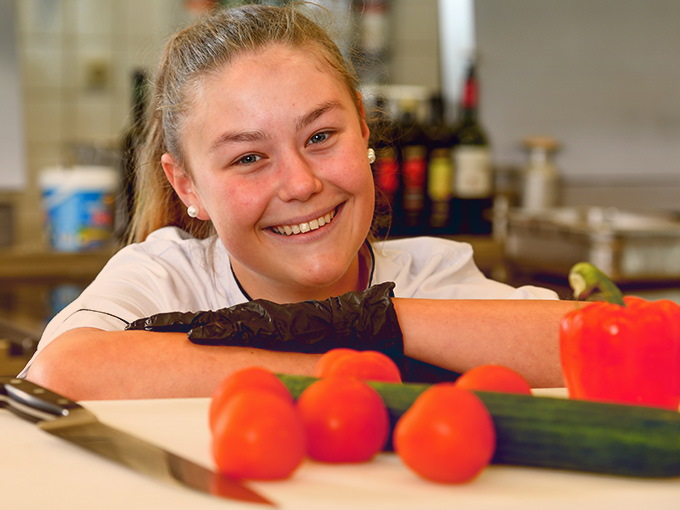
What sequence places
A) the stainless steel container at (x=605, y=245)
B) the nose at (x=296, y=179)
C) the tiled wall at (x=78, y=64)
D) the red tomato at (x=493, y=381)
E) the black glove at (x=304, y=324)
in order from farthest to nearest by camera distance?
1. the tiled wall at (x=78, y=64)
2. the stainless steel container at (x=605, y=245)
3. the nose at (x=296, y=179)
4. the black glove at (x=304, y=324)
5. the red tomato at (x=493, y=381)

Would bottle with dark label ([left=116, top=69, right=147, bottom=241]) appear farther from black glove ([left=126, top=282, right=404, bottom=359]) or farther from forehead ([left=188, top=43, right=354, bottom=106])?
black glove ([left=126, top=282, right=404, bottom=359])

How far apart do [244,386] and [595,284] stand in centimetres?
25

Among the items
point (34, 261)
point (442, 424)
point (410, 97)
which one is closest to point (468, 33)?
point (410, 97)

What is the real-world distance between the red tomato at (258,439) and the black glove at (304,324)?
30 centimetres

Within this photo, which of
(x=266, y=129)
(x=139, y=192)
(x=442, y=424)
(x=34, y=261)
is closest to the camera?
(x=442, y=424)

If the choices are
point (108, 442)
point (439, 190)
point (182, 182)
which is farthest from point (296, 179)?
point (439, 190)

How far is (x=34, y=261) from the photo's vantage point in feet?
7.38

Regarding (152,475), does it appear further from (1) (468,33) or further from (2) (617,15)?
(2) (617,15)

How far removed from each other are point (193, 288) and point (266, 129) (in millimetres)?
287

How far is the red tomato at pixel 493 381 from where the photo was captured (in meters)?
0.58

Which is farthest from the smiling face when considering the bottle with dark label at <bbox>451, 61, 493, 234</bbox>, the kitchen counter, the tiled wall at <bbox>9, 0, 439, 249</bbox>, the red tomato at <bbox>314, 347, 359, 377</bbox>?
the tiled wall at <bbox>9, 0, 439, 249</bbox>

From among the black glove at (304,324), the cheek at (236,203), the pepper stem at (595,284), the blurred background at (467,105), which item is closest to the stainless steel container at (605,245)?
→ the blurred background at (467,105)

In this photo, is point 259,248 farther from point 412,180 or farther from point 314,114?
point 412,180

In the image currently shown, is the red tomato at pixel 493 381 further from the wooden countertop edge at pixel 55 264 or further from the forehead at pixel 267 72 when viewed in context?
the wooden countertop edge at pixel 55 264
